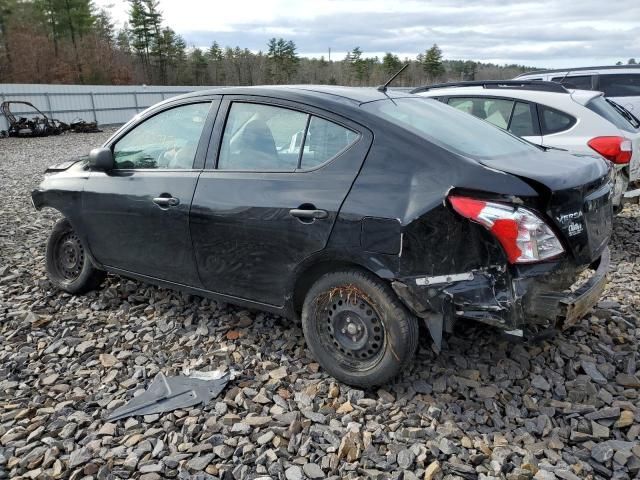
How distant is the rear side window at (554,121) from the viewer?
19.4 ft

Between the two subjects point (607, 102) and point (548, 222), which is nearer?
point (548, 222)

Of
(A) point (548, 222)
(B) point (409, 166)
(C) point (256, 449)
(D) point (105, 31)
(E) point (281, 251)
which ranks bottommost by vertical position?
(C) point (256, 449)

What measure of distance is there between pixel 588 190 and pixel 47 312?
4.01 metres

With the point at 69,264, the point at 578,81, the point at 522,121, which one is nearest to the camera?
the point at 69,264

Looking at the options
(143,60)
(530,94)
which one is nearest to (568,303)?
(530,94)

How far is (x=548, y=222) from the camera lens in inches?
103

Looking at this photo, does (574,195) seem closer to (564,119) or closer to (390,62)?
(564,119)

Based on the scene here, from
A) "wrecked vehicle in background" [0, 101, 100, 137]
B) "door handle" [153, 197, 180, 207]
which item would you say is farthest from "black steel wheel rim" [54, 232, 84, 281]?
"wrecked vehicle in background" [0, 101, 100, 137]

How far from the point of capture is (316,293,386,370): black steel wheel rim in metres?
2.99

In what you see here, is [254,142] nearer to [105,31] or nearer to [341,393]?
[341,393]

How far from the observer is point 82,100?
93.9 ft

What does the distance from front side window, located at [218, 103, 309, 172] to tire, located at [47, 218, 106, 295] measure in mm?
1788

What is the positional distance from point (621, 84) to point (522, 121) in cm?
582

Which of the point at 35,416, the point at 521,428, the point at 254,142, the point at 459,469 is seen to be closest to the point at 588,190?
the point at 521,428
